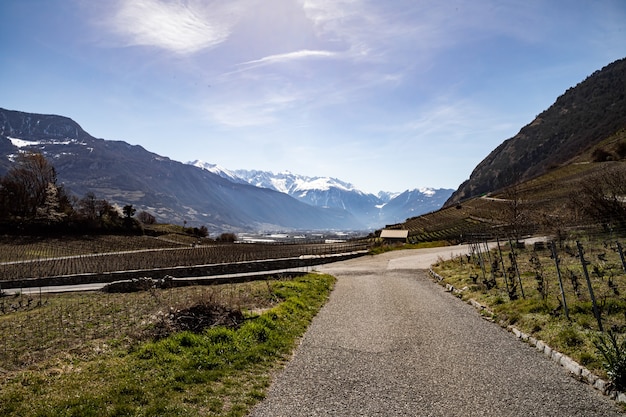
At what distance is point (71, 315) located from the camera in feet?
60.7

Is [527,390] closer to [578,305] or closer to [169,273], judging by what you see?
[578,305]

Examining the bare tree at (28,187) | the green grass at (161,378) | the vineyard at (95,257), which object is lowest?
the green grass at (161,378)

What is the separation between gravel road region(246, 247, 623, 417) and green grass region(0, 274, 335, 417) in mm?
822

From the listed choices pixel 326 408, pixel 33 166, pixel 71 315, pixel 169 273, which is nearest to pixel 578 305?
pixel 326 408

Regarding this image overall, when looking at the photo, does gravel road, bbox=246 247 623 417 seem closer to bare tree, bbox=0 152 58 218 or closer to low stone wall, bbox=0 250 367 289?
low stone wall, bbox=0 250 367 289

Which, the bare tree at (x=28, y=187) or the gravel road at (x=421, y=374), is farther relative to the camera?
the bare tree at (x=28, y=187)

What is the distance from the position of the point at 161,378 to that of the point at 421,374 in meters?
6.31

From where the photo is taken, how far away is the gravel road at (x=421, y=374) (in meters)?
7.98

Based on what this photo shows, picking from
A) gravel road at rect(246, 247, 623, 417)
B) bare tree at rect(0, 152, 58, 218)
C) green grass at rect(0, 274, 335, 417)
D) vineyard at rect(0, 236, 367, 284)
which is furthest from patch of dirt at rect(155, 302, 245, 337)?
bare tree at rect(0, 152, 58, 218)

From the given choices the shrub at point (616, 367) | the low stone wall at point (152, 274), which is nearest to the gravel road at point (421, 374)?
the shrub at point (616, 367)

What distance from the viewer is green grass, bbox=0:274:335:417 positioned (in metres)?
7.61

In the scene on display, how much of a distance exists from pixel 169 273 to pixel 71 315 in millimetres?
20157

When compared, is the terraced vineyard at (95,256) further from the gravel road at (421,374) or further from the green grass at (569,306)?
the gravel road at (421,374)

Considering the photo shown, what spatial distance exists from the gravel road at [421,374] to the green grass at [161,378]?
2.70 feet
